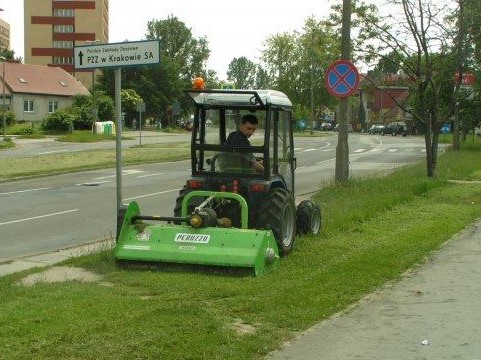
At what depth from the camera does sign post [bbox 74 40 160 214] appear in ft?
32.1

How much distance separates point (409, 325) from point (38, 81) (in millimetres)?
83216

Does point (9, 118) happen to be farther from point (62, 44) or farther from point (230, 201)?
point (230, 201)

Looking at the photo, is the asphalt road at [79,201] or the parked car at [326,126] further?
the parked car at [326,126]

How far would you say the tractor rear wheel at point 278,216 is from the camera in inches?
385

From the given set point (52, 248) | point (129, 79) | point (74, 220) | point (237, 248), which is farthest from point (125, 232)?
point (129, 79)

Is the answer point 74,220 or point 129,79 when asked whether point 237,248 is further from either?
point 129,79

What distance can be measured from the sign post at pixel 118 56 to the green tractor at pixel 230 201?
0.75 metres

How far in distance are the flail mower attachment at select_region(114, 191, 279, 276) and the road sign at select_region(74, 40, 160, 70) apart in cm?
184

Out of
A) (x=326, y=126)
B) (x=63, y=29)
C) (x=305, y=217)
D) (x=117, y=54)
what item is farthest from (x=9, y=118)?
(x=117, y=54)

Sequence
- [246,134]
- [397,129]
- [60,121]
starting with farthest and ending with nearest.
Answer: [397,129]
[60,121]
[246,134]

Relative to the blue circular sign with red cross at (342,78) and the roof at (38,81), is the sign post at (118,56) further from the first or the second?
the roof at (38,81)

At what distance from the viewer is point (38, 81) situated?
86.0 meters

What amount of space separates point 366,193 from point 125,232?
9.18 meters

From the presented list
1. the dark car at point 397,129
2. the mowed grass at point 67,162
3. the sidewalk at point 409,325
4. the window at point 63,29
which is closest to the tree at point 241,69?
the window at point 63,29
